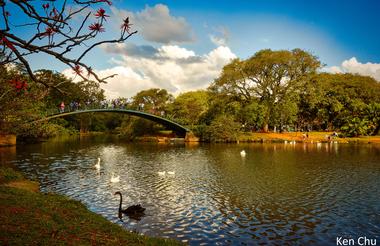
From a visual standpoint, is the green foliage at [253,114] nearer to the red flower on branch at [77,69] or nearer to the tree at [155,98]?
the tree at [155,98]

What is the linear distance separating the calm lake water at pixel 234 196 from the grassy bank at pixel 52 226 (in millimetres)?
2172

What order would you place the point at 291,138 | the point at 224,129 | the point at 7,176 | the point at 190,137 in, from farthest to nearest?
the point at 190,137 < the point at 291,138 < the point at 224,129 < the point at 7,176

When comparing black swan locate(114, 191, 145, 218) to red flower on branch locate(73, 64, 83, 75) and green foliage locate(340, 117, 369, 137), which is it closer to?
red flower on branch locate(73, 64, 83, 75)

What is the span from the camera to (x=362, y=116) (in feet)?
207

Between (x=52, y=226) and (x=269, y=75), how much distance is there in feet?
178

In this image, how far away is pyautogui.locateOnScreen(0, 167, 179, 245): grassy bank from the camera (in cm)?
817

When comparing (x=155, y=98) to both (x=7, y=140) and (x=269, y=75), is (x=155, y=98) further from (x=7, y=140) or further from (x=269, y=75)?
(x=7, y=140)

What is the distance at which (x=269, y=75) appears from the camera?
59.2m

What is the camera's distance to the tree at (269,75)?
58500 mm

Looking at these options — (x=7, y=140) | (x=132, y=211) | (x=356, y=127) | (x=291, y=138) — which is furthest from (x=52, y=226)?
(x=356, y=127)

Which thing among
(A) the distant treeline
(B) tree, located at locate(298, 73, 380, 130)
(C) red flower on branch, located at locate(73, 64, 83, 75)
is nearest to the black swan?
(C) red flower on branch, located at locate(73, 64, 83, 75)

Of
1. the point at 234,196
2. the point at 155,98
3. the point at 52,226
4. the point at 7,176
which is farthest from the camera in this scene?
the point at 155,98

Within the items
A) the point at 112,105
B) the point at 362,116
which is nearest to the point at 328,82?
the point at 362,116

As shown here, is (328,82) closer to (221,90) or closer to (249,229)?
(221,90)
